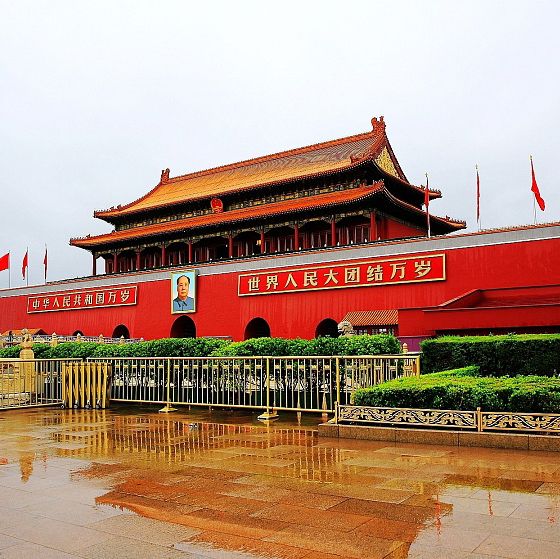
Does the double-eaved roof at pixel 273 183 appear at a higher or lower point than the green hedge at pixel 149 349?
higher

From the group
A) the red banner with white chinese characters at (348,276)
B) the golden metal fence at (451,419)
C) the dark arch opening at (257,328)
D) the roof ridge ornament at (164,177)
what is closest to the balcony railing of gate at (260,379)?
the golden metal fence at (451,419)

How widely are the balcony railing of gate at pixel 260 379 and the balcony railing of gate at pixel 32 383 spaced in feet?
3.88

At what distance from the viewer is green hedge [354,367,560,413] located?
6121mm

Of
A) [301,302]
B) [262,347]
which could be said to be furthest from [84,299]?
[262,347]

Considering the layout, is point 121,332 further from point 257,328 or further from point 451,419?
point 451,419

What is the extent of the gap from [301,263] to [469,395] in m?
16.6

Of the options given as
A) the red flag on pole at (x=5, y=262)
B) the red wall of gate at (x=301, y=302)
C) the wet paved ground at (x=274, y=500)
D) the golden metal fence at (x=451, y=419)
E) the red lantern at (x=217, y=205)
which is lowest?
the wet paved ground at (x=274, y=500)

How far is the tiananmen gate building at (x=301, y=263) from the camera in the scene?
1789 centimetres

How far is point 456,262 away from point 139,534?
56.2 feet

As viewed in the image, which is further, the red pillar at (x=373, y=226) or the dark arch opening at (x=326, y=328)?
the red pillar at (x=373, y=226)

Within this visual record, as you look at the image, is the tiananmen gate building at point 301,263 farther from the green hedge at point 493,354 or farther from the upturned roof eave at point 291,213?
the green hedge at point 493,354

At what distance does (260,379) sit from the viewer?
999 cm

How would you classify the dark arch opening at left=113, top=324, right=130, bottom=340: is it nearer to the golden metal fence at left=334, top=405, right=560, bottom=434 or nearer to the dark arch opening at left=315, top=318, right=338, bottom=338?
the dark arch opening at left=315, top=318, right=338, bottom=338

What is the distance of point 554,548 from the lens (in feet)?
10.2
